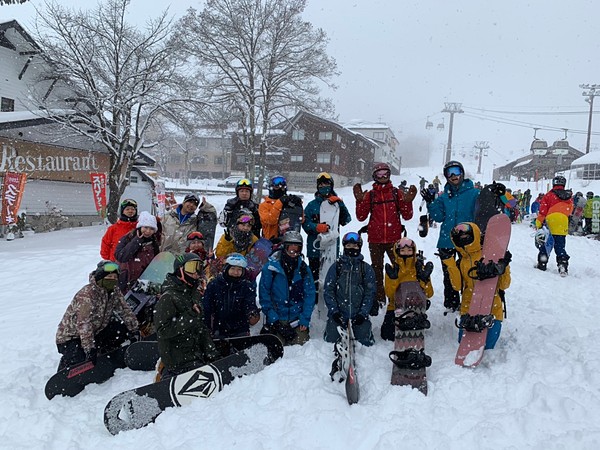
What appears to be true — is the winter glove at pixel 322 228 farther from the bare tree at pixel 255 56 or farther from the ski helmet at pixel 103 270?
the bare tree at pixel 255 56

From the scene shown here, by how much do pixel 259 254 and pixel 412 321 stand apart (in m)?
2.24

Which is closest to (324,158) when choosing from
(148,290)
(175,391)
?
(148,290)

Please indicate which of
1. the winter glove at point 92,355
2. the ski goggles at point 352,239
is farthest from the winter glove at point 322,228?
the winter glove at point 92,355

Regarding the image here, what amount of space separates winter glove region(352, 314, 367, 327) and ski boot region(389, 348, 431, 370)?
0.70 m

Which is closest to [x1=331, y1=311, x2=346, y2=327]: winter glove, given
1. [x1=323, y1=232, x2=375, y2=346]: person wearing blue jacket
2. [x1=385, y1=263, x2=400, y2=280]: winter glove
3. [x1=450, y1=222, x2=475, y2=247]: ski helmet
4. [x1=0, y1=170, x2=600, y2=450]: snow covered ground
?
[x1=323, y1=232, x2=375, y2=346]: person wearing blue jacket

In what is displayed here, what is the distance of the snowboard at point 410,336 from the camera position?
3.63 m

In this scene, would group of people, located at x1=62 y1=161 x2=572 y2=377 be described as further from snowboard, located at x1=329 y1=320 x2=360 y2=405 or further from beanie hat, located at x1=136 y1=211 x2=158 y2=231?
snowboard, located at x1=329 y1=320 x2=360 y2=405

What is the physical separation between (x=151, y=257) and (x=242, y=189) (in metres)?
1.62

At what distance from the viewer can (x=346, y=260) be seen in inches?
184

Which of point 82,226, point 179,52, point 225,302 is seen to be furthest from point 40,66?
point 225,302

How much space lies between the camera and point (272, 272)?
185 inches

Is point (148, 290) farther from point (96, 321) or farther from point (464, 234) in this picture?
point (464, 234)

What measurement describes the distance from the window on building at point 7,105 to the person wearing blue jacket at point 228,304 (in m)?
19.8

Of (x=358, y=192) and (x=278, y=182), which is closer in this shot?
(x=358, y=192)
